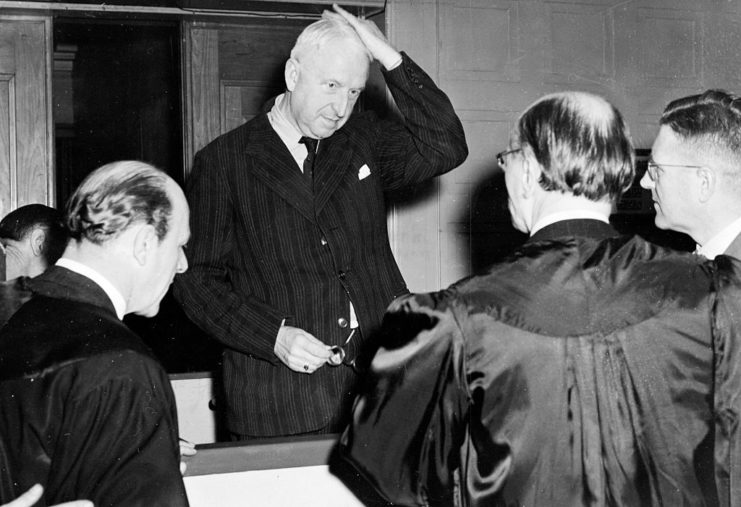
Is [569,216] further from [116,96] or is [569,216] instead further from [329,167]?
[116,96]

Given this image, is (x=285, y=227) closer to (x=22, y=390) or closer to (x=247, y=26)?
(x=22, y=390)

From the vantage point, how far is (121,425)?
1453mm

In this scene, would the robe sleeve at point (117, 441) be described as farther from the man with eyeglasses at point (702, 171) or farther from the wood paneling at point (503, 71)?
the wood paneling at point (503, 71)

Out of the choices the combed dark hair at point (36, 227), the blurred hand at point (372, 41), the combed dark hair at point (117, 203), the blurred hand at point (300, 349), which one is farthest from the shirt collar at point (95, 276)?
the combed dark hair at point (36, 227)

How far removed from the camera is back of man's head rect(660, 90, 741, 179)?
2139 millimetres

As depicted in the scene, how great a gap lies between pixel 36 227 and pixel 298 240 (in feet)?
4.36

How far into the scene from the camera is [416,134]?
9.38ft

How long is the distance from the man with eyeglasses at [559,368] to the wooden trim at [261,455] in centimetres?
57

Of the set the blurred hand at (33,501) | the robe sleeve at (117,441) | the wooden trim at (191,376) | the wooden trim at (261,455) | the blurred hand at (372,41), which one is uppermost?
the blurred hand at (372,41)

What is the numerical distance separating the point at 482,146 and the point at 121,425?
368cm

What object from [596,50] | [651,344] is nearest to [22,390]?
[651,344]

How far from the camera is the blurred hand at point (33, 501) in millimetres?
1385

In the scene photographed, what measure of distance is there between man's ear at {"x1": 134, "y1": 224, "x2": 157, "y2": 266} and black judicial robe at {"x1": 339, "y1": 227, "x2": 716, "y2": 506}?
0.51 metres

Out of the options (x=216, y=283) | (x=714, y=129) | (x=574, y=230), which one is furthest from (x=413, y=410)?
(x=216, y=283)
